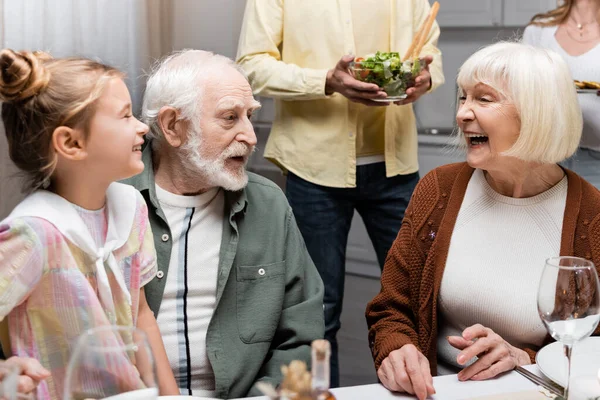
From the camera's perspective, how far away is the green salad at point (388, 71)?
2.24 meters

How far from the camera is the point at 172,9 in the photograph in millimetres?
2807

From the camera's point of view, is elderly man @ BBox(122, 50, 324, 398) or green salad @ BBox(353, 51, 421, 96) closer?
elderly man @ BBox(122, 50, 324, 398)

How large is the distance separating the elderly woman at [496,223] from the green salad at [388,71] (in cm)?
50

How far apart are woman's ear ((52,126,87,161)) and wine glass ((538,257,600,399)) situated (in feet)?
2.49

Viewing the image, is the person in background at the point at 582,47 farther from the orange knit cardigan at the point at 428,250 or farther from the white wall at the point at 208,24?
the white wall at the point at 208,24

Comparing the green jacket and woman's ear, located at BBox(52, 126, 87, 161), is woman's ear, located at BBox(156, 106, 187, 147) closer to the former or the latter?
the green jacket

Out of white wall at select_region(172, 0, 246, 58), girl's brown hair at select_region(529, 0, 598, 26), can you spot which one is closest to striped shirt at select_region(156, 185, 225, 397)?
white wall at select_region(172, 0, 246, 58)

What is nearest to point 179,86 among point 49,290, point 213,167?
point 213,167

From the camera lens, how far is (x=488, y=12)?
357 centimetres

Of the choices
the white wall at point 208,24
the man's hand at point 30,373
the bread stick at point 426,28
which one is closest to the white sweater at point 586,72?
the bread stick at point 426,28

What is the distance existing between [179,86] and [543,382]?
0.93m

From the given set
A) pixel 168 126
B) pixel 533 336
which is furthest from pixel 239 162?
pixel 533 336

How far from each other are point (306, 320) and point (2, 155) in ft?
3.43

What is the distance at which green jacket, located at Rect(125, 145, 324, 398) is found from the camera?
5.30 feet
